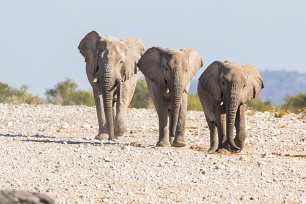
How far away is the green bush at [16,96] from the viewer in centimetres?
3538

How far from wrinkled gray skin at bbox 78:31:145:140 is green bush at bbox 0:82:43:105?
38.7 ft

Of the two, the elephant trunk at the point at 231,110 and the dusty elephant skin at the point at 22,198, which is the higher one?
the elephant trunk at the point at 231,110

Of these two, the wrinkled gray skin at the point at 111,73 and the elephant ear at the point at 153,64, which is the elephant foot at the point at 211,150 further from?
the wrinkled gray skin at the point at 111,73

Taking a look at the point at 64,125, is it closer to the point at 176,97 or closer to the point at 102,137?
the point at 102,137

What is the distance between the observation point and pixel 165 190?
15383mm

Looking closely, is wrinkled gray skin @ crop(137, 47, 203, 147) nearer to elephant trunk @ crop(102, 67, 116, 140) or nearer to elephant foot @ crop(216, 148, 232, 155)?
elephant trunk @ crop(102, 67, 116, 140)

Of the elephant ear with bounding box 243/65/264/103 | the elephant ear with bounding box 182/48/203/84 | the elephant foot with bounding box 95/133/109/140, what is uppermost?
the elephant ear with bounding box 182/48/203/84

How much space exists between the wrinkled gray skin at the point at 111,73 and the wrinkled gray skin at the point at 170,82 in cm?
59

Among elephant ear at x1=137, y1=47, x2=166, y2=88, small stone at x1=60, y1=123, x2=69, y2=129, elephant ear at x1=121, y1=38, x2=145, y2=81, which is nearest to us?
elephant ear at x1=137, y1=47, x2=166, y2=88

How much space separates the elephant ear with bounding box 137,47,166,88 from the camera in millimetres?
20952

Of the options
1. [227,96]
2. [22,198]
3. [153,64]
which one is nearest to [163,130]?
[153,64]

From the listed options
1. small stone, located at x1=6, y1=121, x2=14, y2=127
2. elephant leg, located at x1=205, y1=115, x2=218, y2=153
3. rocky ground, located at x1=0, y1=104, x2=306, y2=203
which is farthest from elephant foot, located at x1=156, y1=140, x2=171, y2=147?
small stone, located at x1=6, y1=121, x2=14, y2=127

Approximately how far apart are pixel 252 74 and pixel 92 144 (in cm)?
303

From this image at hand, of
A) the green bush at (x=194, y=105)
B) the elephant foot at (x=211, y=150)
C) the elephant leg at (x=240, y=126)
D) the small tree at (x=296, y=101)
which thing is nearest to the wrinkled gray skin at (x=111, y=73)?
the elephant foot at (x=211, y=150)
